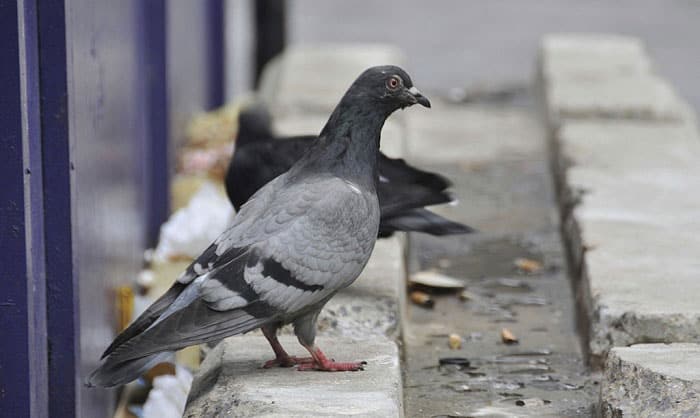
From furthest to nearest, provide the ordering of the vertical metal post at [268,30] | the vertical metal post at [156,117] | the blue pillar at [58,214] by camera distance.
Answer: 1. the vertical metal post at [268,30]
2. the vertical metal post at [156,117]
3. the blue pillar at [58,214]

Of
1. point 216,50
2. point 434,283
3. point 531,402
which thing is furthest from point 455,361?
point 216,50

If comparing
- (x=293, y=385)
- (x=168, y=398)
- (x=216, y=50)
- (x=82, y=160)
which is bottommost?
(x=168, y=398)

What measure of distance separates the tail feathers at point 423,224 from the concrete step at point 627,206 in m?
0.47

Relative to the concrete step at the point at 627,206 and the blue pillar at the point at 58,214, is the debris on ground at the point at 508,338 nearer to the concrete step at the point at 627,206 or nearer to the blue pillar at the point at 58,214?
the concrete step at the point at 627,206

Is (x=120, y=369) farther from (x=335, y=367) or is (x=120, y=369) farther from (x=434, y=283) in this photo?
(x=434, y=283)

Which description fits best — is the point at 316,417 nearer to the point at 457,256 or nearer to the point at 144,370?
the point at 144,370

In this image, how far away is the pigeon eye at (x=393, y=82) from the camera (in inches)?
142

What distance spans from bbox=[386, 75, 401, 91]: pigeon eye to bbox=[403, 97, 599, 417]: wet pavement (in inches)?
38.0

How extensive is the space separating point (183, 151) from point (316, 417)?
12.5 feet

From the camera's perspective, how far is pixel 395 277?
4.56 meters

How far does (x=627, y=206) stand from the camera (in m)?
5.22

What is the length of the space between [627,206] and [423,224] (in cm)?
115

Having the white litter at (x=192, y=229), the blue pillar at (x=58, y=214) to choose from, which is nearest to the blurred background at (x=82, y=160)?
the blue pillar at (x=58, y=214)

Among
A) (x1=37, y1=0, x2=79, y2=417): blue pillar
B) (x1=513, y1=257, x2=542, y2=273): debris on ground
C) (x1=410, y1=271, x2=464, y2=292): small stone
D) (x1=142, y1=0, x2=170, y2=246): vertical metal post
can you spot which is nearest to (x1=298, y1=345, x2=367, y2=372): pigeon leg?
(x1=37, y1=0, x2=79, y2=417): blue pillar
